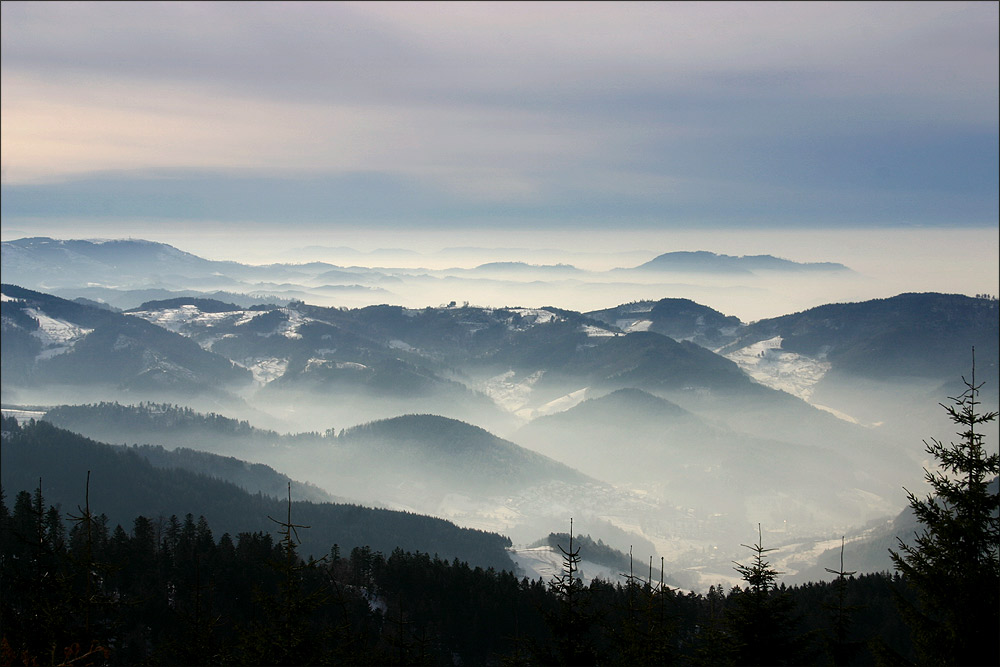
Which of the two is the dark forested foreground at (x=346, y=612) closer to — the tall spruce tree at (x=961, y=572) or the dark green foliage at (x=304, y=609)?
the dark green foliage at (x=304, y=609)

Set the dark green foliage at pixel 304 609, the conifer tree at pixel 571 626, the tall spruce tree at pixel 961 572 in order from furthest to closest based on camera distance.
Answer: the conifer tree at pixel 571 626 < the dark green foliage at pixel 304 609 < the tall spruce tree at pixel 961 572

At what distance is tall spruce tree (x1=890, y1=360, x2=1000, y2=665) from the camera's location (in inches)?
1117

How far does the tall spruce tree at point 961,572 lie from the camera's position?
28359 millimetres

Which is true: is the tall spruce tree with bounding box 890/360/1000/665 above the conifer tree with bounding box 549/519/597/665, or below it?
above

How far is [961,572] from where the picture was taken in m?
28.9

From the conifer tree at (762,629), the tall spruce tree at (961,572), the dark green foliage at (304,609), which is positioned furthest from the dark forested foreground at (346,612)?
the tall spruce tree at (961,572)

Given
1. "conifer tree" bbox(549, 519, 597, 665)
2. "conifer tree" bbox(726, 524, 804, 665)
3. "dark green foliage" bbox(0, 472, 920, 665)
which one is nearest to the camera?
"dark green foliage" bbox(0, 472, 920, 665)

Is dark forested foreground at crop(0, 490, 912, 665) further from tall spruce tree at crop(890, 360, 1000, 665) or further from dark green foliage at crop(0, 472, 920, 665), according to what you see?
tall spruce tree at crop(890, 360, 1000, 665)

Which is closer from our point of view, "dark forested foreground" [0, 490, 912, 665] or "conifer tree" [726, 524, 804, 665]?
"dark forested foreground" [0, 490, 912, 665]

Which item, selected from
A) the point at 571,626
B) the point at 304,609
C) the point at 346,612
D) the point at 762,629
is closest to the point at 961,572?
the point at 762,629

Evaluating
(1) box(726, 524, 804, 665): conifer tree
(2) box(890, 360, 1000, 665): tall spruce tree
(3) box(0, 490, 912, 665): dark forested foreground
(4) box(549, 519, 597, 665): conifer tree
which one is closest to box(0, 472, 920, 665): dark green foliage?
(4) box(549, 519, 597, 665): conifer tree

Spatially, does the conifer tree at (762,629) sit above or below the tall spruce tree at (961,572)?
below

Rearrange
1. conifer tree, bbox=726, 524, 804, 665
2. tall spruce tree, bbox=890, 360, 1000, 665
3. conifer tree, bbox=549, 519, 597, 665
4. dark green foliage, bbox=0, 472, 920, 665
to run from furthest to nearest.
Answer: conifer tree, bbox=726, 524, 804, 665
conifer tree, bbox=549, 519, 597, 665
dark green foliage, bbox=0, 472, 920, 665
tall spruce tree, bbox=890, 360, 1000, 665

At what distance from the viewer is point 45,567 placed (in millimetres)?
31656
